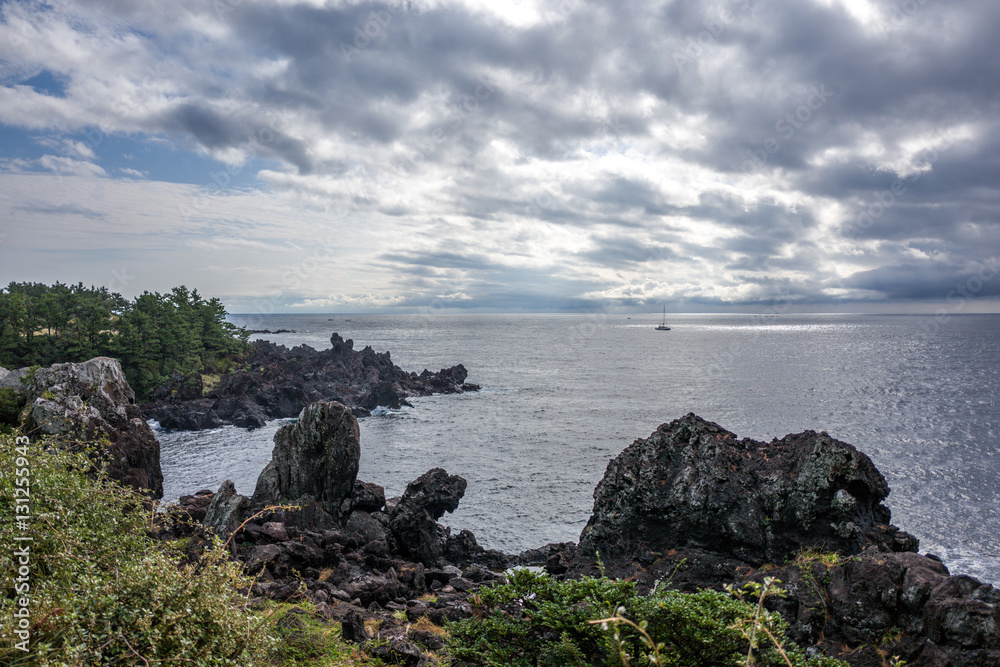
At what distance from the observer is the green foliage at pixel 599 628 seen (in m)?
6.10

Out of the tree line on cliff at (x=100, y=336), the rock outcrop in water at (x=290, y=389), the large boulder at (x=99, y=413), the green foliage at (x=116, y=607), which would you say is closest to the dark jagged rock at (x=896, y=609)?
the green foliage at (x=116, y=607)

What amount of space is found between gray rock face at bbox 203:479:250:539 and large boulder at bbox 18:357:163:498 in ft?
17.7

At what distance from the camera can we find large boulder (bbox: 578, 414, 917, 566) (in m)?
11.9

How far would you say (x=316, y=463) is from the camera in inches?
939

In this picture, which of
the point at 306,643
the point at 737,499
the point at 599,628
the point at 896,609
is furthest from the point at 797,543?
the point at 306,643

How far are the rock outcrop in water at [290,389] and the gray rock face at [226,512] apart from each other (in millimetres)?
26933

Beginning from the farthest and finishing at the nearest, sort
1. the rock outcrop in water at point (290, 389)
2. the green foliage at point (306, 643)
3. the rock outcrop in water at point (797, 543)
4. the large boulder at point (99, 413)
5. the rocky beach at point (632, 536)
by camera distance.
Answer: the rock outcrop in water at point (290, 389) < the large boulder at point (99, 413) < the green foliage at point (306, 643) < the rocky beach at point (632, 536) < the rock outcrop in water at point (797, 543)

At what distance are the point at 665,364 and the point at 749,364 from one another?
17.0 meters

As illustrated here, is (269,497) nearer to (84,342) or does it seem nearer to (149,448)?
(149,448)

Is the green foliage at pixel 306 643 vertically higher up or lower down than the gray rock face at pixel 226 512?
higher up

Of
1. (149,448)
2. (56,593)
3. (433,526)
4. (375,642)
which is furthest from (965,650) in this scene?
(149,448)

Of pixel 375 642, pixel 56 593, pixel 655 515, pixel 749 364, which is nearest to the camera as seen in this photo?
pixel 56 593

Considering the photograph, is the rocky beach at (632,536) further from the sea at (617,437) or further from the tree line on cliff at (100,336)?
the tree line on cliff at (100,336)

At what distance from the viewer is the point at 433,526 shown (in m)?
22.3
